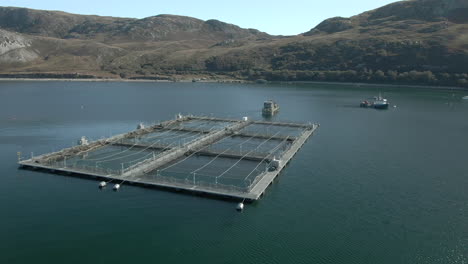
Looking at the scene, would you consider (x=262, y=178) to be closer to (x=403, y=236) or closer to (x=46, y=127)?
(x=403, y=236)

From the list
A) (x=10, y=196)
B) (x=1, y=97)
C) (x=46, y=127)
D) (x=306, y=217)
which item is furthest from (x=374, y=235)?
(x=1, y=97)

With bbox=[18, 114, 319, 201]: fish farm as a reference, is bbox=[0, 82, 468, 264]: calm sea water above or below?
below

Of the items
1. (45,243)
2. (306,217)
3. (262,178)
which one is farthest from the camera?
(262,178)

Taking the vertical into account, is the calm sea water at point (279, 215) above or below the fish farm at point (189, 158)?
below

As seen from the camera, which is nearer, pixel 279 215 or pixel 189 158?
pixel 279 215

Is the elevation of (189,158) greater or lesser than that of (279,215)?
greater

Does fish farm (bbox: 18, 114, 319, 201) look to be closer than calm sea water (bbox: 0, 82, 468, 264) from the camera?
No

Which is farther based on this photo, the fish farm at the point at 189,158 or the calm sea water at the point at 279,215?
the fish farm at the point at 189,158

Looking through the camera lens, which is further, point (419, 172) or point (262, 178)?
point (419, 172)
